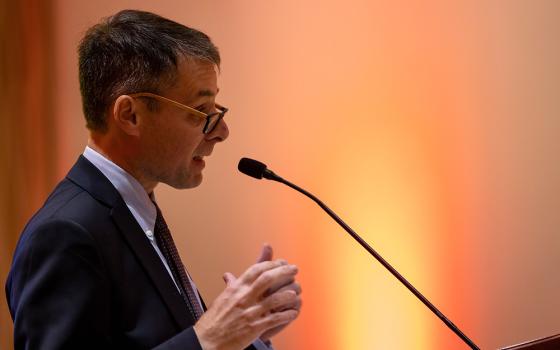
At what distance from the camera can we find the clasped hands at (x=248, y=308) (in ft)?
3.96

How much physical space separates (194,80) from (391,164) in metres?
1.23

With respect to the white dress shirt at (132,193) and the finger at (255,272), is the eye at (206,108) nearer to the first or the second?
the white dress shirt at (132,193)

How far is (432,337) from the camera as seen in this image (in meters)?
2.52

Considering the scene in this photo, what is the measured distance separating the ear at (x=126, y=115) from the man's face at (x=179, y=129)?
18 mm

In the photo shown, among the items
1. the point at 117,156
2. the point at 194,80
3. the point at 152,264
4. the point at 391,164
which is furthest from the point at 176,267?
the point at 391,164

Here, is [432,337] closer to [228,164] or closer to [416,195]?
[416,195]

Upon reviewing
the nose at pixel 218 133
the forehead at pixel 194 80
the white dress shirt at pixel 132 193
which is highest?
the forehead at pixel 194 80

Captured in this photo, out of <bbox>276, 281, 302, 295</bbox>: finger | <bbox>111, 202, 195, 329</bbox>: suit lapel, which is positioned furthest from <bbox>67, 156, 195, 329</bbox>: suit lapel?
<bbox>276, 281, 302, 295</bbox>: finger

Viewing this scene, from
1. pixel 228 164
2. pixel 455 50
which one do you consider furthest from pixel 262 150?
pixel 455 50

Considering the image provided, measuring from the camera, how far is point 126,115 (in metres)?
1.41

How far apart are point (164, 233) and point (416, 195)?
4.08ft

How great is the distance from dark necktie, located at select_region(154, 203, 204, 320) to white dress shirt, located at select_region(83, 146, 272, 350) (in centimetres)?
2

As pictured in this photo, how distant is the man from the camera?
1.18 metres

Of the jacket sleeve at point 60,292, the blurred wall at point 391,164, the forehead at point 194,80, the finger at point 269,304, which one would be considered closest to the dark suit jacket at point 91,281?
the jacket sleeve at point 60,292
